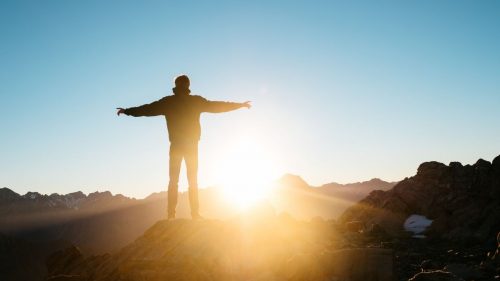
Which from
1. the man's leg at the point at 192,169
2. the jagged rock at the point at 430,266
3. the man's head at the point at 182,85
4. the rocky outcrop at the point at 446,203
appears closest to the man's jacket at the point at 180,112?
the man's head at the point at 182,85

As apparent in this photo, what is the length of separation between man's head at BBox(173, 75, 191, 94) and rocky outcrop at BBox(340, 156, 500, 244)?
1583cm

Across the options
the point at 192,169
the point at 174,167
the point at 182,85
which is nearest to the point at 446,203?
the point at 192,169

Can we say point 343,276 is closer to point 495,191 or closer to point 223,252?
point 223,252

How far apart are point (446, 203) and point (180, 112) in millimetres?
24676

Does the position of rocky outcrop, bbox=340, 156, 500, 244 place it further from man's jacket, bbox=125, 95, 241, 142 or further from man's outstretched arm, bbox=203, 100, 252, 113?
man's jacket, bbox=125, 95, 241, 142

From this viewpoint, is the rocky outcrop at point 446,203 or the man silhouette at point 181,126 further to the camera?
the rocky outcrop at point 446,203

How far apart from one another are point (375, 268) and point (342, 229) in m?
13.4

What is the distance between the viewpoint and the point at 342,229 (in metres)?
22.5

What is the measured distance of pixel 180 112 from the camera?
12.9m

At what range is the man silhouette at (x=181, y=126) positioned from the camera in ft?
42.1

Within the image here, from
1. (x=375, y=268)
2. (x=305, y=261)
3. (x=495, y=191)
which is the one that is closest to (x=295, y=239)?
(x=305, y=261)

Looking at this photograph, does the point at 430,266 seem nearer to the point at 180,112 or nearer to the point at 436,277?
the point at 436,277

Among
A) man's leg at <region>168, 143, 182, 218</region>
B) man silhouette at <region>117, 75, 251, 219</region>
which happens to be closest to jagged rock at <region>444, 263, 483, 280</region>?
man silhouette at <region>117, 75, 251, 219</region>

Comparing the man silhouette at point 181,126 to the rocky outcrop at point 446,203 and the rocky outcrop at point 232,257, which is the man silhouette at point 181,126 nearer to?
the rocky outcrop at point 232,257
